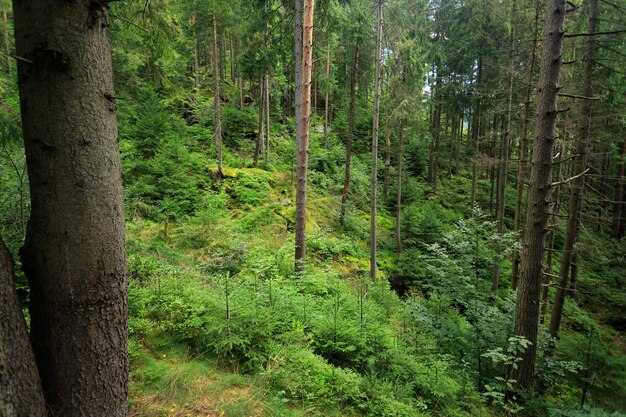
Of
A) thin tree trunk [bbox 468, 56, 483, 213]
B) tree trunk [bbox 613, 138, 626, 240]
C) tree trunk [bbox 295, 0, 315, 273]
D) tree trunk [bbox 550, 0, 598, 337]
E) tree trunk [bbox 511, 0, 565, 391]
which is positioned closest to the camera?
tree trunk [bbox 511, 0, 565, 391]

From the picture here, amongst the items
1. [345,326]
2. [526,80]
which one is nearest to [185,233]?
[345,326]

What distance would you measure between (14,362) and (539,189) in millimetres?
6549

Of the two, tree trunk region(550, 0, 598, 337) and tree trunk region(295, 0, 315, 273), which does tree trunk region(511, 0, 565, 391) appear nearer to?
tree trunk region(550, 0, 598, 337)

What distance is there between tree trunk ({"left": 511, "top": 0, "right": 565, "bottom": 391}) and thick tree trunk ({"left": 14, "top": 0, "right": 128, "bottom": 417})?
6.10 meters

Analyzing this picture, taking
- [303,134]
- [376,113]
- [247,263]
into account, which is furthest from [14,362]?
[376,113]

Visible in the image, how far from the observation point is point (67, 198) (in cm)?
173

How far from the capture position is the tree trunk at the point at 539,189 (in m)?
5.22

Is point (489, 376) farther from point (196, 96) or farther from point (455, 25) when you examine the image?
point (196, 96)

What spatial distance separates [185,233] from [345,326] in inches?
305

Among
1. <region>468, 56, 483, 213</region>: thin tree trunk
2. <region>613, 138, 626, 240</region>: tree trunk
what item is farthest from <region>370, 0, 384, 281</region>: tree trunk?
<region>613, 138, 626, 240</region>: tree trunk

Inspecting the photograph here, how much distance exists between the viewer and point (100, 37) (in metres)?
1.83

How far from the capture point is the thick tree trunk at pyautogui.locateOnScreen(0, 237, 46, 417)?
4.78 feet

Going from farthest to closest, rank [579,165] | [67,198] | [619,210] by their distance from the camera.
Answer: [619,210]
[579,165]
[67,198]

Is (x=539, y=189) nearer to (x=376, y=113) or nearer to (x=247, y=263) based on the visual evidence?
(x=247, y=263)
